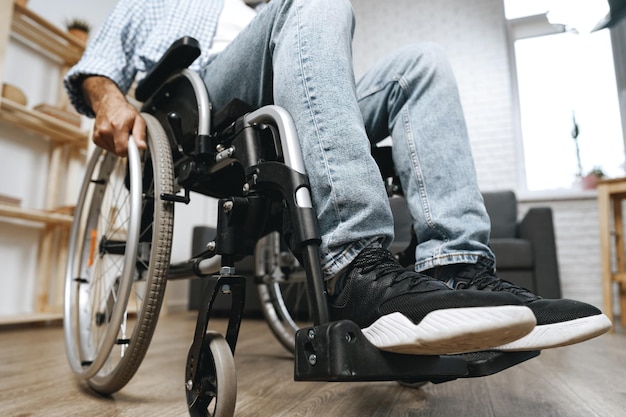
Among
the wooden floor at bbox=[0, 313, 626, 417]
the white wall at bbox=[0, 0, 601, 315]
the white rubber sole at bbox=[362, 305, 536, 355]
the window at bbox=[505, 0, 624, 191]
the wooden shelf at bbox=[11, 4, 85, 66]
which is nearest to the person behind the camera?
the white rubber sole at bbox=[362, 305, 536, 355]

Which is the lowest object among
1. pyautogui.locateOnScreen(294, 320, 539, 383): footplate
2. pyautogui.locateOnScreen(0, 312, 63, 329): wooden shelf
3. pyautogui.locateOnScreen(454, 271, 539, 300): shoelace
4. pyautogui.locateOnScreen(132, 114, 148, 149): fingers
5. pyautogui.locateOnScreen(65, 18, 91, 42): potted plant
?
pyautogui.locateOnScreen(0, 312, 63, 329): wooden shelf

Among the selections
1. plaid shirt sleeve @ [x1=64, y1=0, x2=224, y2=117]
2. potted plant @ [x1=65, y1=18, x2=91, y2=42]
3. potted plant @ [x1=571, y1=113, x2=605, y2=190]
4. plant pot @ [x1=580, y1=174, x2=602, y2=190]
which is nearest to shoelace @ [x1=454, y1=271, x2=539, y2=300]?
plaid shirt sleeve @ [x1=64, y1=0, x2=224, y2=117]

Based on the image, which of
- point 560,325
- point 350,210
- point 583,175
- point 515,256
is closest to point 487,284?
point 560,325

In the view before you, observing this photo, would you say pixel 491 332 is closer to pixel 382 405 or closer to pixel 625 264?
pixel 382 405

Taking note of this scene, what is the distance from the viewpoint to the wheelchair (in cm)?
45

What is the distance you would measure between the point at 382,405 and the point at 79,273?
2.32 ft

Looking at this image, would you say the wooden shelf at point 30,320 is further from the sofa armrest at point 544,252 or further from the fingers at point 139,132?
the sofa armrest at point 544,252

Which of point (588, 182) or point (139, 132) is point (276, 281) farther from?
point (588, 182)

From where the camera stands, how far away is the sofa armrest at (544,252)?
2.12m

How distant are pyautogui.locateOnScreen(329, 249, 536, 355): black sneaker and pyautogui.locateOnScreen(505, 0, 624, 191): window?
3157mm

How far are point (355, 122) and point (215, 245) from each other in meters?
0.26

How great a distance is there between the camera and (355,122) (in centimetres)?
54

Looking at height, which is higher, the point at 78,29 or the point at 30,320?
the point at 78,29

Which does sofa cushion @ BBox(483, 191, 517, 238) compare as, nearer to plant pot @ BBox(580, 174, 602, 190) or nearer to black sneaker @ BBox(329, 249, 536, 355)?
plant pot @ BBox(580, 174, 602, 190)
